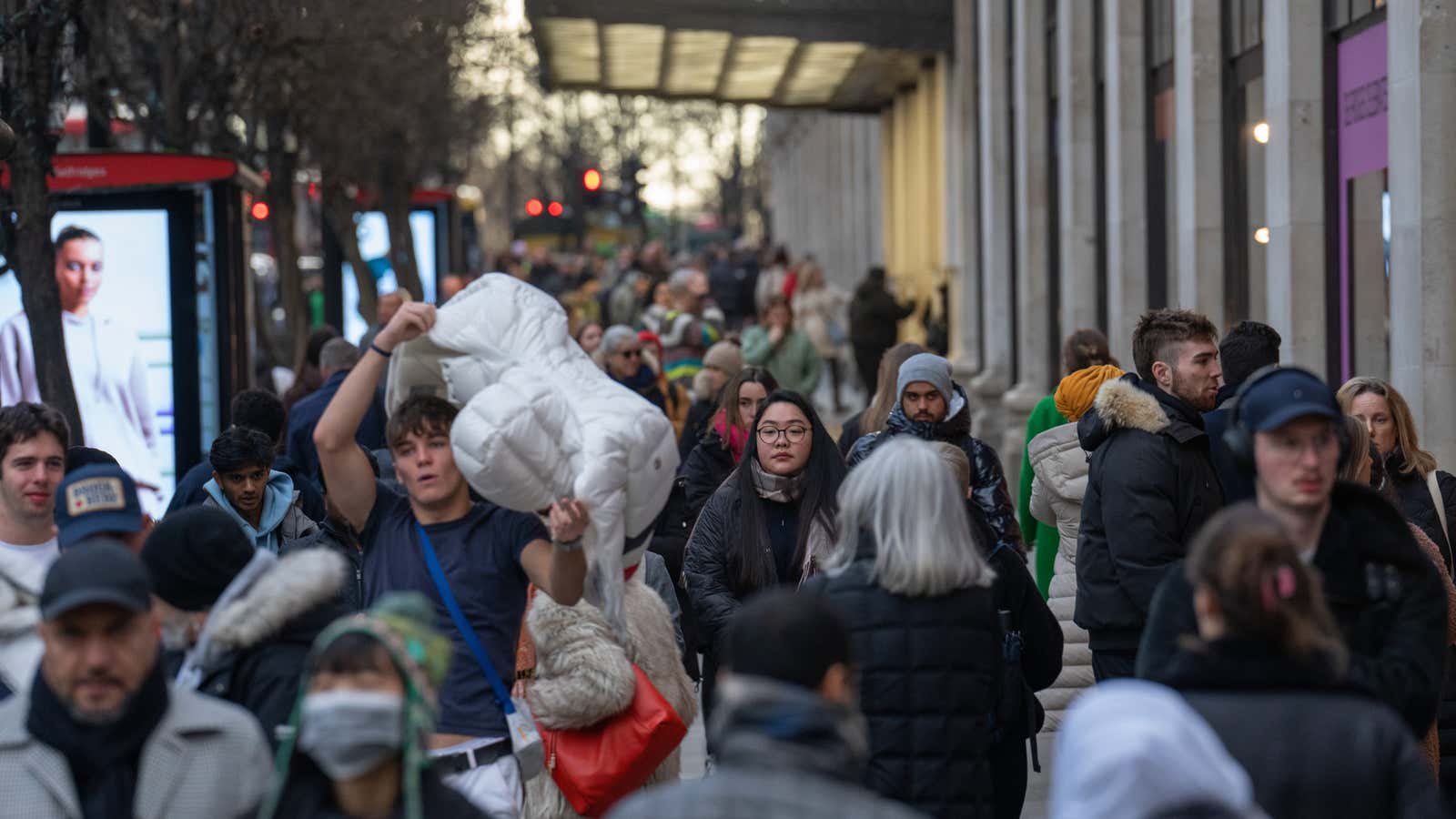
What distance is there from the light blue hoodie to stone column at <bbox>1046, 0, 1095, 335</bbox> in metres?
12.4

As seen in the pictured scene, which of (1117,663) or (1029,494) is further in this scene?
(1029,494)

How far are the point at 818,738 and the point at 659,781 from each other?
14.2 feet

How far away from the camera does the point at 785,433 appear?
25.7 ft

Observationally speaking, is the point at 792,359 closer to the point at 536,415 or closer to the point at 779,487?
the point at 779,487

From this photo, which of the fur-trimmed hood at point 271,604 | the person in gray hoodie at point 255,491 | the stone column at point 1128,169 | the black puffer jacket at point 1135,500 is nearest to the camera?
the fur-trimmed hood at point 271,604

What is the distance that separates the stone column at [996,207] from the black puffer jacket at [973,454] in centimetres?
1530

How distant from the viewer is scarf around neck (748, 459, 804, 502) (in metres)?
7.81

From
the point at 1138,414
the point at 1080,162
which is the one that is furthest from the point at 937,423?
the point at 1080,162

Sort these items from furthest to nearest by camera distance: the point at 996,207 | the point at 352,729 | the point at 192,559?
the point at 996,207 → the point at 192,559 → the point at 352,729

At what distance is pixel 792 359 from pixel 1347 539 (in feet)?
49.8

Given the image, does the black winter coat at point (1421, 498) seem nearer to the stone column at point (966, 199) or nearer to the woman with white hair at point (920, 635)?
the woman with white hair at point (920, 635)

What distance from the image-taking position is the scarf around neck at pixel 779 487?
781cm

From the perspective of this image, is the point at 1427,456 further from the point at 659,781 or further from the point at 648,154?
the point at 648,154

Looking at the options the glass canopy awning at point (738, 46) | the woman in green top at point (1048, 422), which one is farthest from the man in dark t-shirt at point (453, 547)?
the glass canopy awning at point (738, 46)
